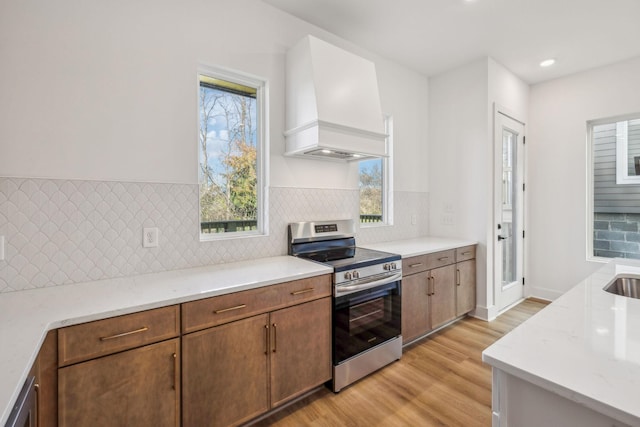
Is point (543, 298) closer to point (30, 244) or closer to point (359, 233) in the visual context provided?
point (359, 233)

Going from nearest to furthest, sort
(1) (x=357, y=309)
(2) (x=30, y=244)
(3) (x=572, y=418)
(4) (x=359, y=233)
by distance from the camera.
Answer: (3) (x=572, y=418) → (2) (x=30, y=244) → (1) (x=357, y=309) → (4) (x=359, y=233)

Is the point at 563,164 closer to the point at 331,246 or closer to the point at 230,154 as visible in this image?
the point at 331,246

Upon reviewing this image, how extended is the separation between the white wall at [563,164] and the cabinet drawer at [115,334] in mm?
4387

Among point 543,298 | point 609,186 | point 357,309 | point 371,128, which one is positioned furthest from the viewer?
point 543,298

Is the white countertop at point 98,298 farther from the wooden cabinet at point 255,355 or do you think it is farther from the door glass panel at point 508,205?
the door glass panel at point 508,205

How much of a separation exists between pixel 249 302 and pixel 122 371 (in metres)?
0.61

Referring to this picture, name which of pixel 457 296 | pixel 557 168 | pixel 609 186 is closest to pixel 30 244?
pixel 457 296

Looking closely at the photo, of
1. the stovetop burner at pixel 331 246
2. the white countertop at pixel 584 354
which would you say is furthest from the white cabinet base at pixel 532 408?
the stovetop burner at pixel 331 246

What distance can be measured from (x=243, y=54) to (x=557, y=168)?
12.8 feet

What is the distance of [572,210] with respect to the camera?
370 centimetres

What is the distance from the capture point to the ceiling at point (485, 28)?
7.87 feet

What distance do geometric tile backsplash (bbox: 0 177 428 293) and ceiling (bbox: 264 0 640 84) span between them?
181 centimetres

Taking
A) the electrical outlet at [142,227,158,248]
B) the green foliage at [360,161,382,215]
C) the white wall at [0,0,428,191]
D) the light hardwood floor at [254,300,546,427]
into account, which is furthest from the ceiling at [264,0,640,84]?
the light hardwood floor at [254,300,546,427]

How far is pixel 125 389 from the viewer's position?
1.30 meters
